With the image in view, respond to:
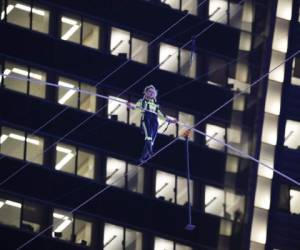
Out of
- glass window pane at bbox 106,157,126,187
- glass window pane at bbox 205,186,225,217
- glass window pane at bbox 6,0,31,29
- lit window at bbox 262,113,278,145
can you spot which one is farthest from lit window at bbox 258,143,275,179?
glass window pane at bbox 6,0,31,29

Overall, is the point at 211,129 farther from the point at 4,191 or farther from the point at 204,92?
the point at 4,191

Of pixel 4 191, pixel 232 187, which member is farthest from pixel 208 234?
pixel 4 191

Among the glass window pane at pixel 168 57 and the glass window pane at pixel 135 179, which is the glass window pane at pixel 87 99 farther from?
the glass window pane at pixel 168 57

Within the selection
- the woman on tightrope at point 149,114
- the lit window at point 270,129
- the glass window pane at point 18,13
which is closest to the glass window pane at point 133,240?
the lit window at point 270,129

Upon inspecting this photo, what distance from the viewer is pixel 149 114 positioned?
6775 cm

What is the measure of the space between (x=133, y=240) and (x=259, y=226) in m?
6.12

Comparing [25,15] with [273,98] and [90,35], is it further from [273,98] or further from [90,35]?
[273,98]

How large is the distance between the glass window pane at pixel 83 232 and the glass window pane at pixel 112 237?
66cm

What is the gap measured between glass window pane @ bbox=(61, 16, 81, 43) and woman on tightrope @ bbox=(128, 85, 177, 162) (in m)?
19.1

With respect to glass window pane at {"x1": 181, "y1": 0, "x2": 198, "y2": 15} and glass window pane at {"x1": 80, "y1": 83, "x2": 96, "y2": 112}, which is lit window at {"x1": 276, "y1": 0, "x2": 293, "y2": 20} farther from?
glass window pane at {"x1": 80, "y1": 83, "x2": 96, "y2": 112}

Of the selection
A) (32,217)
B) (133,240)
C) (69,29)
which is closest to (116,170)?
(133,240)

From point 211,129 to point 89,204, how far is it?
6747mm

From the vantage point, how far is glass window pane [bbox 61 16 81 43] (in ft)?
298

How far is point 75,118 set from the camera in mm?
90438
